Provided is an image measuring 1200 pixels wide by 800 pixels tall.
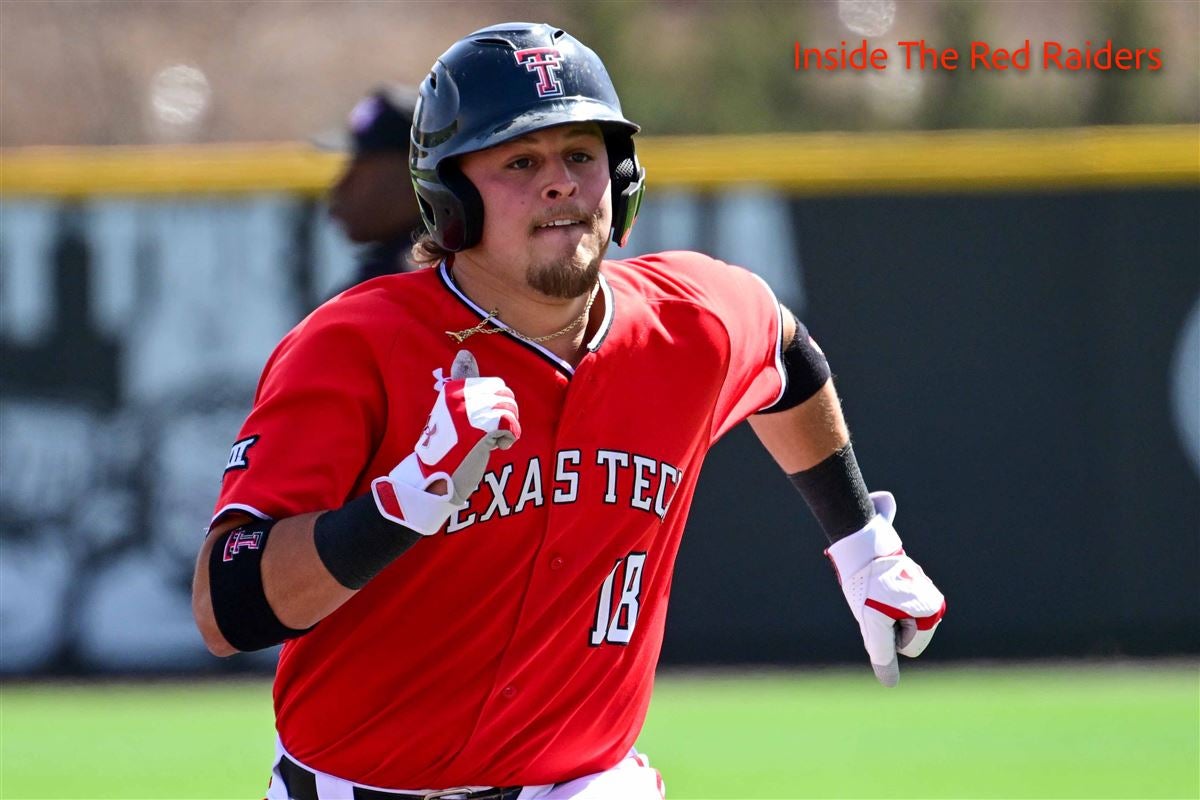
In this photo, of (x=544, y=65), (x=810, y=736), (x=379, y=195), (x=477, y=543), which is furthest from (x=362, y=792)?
(x=810, y=736)

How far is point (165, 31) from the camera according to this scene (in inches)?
1021

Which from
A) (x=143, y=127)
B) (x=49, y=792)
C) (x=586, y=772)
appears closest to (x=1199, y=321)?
(x=49, y=792)

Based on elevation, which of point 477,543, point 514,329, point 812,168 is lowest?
point 812,168

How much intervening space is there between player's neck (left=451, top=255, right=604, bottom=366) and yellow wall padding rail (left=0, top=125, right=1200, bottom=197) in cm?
657

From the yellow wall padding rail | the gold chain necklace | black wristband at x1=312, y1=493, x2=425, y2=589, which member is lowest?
the yellow wall padding rail

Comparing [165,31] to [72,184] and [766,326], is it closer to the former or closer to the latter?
[72,184]

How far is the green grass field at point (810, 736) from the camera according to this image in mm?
7363

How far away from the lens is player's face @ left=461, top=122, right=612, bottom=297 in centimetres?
362

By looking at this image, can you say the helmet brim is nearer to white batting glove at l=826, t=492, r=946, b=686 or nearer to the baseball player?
the baseball player

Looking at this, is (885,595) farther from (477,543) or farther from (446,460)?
(446,460)

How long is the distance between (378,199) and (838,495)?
2.34 metres

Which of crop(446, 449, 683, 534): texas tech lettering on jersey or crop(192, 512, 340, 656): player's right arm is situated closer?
crop(192, 512, 340, 656): player's right arm

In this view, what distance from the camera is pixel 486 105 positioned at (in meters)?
3.60

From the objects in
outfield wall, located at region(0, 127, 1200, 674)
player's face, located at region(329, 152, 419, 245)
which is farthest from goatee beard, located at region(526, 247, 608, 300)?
outfield wall, located at region(0, 127, 1200, 674)
